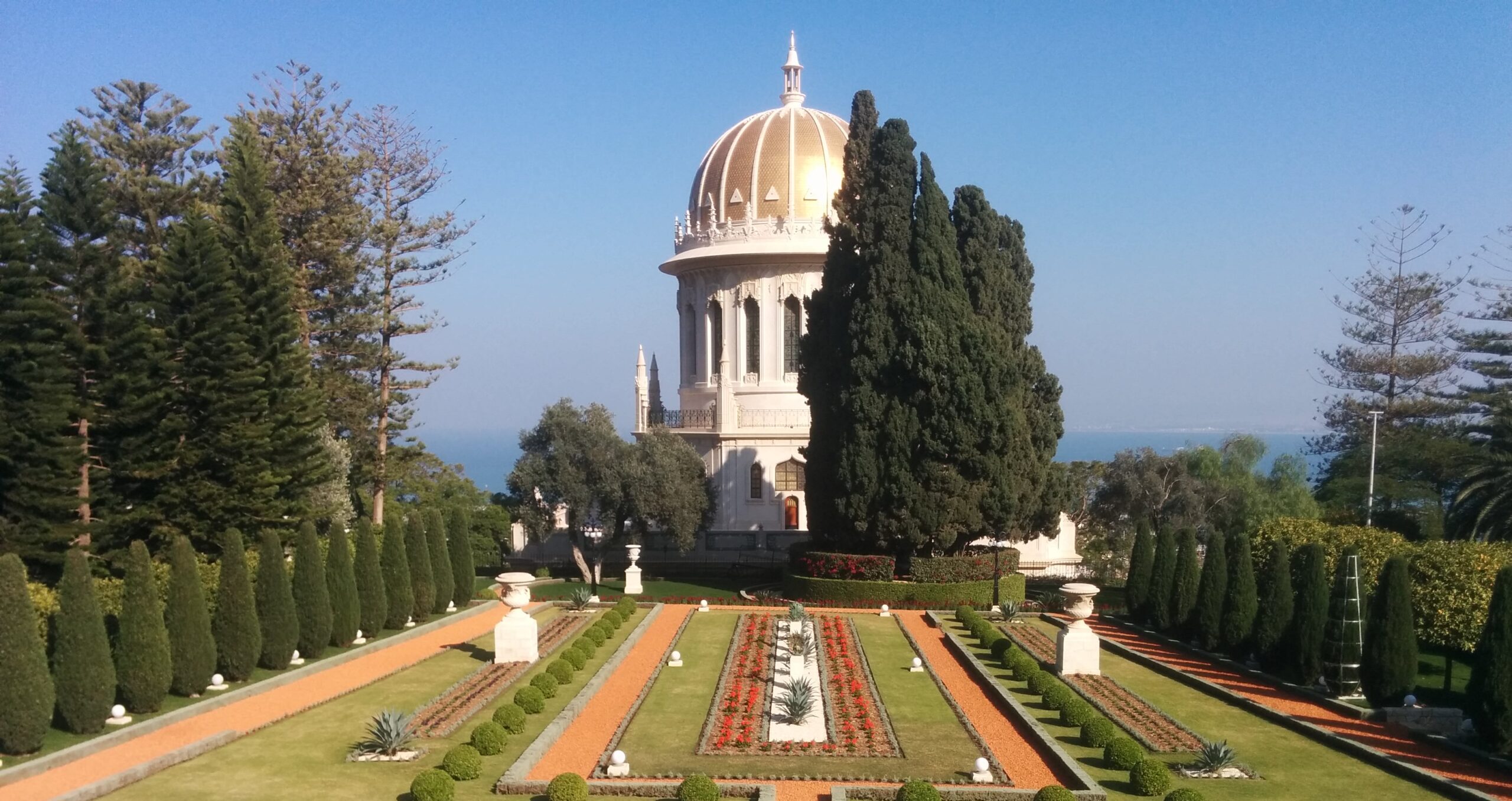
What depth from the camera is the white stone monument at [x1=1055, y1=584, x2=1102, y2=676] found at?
69.1 feet

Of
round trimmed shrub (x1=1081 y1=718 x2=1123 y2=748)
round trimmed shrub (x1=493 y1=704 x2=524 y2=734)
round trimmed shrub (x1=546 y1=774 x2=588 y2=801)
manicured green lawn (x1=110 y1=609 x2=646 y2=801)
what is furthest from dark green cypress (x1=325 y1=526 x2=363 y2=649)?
round trimmed shrub (x1=1081 y1=718 x2=1123 y2=748)

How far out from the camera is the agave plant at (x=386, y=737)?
607 inches

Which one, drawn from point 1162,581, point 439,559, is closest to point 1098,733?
point 1162,581

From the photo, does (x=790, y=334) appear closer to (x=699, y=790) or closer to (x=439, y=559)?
(x=439, y=559)

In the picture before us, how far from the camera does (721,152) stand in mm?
52625

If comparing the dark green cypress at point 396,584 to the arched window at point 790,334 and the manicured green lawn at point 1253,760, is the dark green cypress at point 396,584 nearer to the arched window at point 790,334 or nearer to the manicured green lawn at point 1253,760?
the manicured green lawn at point 1253,760

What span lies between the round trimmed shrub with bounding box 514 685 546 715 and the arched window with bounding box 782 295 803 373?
33412 millimetres

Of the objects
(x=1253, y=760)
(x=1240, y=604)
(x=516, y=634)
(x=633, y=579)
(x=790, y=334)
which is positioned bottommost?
(x=1253, y=760)

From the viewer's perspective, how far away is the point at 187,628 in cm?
1870

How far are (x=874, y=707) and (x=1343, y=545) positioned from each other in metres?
12.5

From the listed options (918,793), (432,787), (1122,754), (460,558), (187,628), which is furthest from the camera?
(460,558)

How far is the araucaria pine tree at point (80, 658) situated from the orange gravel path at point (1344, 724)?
16791 millimetres

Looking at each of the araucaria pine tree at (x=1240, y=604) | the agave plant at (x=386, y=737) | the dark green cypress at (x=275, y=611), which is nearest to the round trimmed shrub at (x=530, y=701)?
the agave plant at (x=386, y=737)

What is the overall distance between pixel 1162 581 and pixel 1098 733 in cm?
1253
